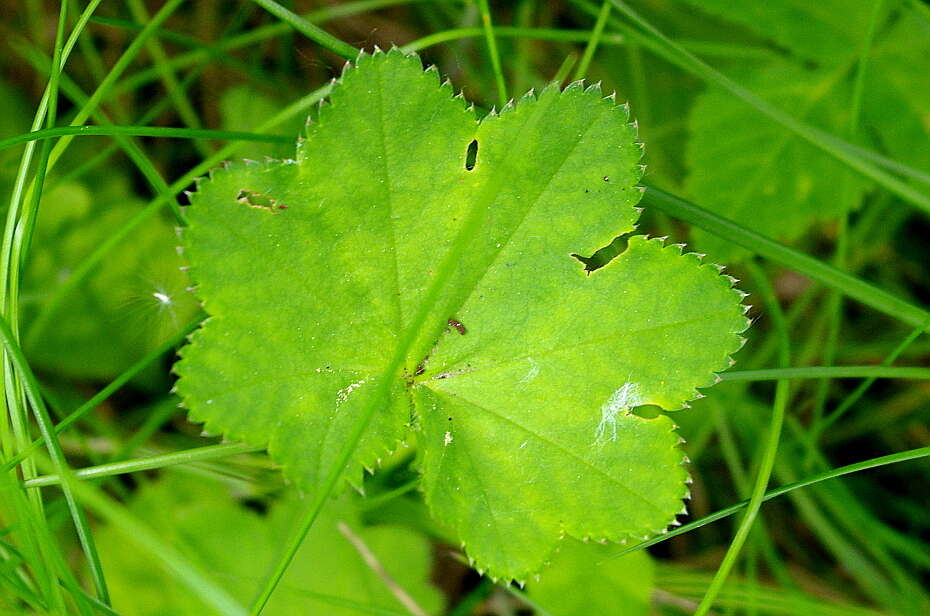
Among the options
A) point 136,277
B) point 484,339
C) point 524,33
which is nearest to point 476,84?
point 524,33

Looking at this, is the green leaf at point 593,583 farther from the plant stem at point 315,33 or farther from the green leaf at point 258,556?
the plant stem at point 315,33

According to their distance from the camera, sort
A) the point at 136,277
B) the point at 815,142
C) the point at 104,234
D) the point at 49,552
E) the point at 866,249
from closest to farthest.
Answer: the point at 49,552
the point at 815,142
the point at 136,277
the point at 104,234
the point at 866,249

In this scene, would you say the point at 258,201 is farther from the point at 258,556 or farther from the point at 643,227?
the point at 643,227

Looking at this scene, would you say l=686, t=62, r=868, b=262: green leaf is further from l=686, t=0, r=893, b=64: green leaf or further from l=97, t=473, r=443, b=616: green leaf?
l=97, t=473, r=443, b=616: green leaf

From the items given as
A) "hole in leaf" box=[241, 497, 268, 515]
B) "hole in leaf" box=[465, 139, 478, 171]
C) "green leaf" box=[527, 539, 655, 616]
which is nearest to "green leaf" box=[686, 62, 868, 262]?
"hole in leaf" box=[465, 139, 478, 171]

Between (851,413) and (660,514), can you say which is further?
(851,413)

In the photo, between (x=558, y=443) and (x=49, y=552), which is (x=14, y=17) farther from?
(x=558, y=443)

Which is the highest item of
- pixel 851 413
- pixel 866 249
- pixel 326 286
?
pixel 326 286
